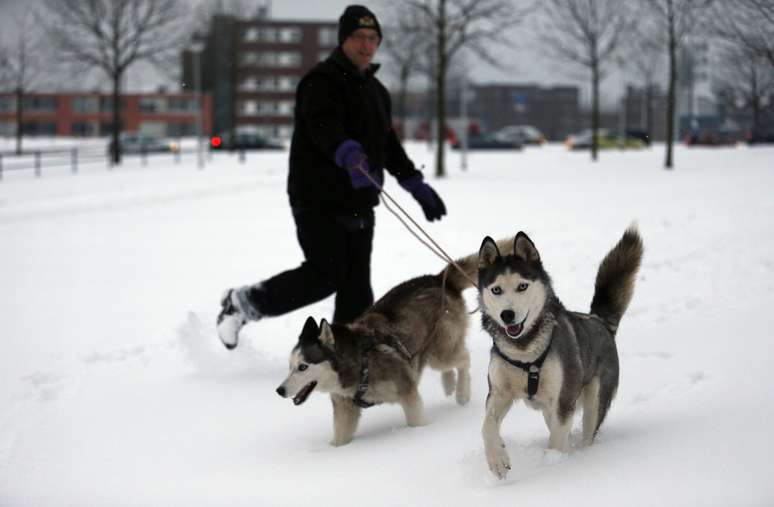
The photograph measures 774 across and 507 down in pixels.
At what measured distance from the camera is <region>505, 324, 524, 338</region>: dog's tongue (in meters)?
3.40

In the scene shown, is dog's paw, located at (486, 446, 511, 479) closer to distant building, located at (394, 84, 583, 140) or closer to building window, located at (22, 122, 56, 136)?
distant building, located at (394, 84, 583, 140)

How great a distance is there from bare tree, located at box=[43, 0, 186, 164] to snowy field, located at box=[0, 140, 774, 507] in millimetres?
25447

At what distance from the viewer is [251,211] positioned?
57.6ft

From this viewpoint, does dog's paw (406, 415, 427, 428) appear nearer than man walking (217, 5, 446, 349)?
Yes

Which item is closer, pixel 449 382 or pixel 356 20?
pixel 356 20

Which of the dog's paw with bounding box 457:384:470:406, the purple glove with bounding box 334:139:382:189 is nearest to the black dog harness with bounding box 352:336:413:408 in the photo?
the dog's paw with bounding box 457:384:470:406

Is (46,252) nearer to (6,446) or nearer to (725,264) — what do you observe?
(6,446)

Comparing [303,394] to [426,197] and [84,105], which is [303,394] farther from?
[84,105]

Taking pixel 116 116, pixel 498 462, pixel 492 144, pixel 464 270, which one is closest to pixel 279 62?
pixel 492 144

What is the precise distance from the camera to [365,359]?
451 cm

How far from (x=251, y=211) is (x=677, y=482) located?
49.8 feet

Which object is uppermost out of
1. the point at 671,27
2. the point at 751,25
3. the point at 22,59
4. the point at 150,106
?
the point at 150,106

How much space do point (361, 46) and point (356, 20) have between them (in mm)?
162

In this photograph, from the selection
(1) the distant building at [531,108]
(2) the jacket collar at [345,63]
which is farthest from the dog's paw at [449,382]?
(1) the distant building at [531,108]
